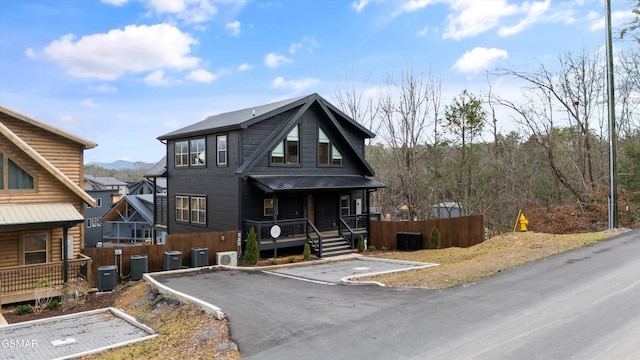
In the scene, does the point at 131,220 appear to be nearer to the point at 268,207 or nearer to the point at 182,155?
the point at 182,155

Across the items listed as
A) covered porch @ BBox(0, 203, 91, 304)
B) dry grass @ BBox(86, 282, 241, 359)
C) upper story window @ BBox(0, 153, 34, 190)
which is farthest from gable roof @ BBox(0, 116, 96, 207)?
dry grass @ BBox(86, 282, 241, 359)

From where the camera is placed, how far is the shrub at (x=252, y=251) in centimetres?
1925

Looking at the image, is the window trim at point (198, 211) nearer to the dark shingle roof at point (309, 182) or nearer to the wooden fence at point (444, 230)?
the dark shingle roof at point (309, 182)

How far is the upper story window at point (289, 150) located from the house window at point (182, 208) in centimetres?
615

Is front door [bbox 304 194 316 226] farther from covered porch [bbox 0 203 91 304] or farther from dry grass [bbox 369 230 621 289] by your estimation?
covered porch [bbox 0 203 91 304]

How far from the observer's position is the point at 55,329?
1137cm

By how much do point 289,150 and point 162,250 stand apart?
7.98m

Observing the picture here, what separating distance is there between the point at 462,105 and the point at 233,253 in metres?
19.8

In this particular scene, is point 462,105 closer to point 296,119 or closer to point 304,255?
point 296,119

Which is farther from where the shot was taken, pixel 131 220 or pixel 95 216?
Result: pixel 95 216

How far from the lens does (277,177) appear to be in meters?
21.2

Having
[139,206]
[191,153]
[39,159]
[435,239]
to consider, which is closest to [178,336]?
[39,159]

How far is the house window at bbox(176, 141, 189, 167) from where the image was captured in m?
24.3

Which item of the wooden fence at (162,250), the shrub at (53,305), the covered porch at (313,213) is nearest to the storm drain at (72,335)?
the shrub at (53,305)
